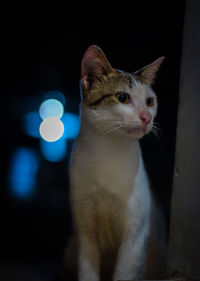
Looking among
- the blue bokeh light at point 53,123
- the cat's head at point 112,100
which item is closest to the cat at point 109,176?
the cat's head at point 112,100

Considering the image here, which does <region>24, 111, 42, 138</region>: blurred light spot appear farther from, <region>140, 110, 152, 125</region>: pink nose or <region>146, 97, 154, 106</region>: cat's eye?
<region>140, 110, 152, 125</region>: pink nose

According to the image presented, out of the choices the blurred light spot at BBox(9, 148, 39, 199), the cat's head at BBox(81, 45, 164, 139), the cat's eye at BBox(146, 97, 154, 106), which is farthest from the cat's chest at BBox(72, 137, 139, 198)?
the blurred light spot at BBox(9, 148, 39, 199)

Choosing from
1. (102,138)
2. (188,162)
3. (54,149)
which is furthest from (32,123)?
(188,162)

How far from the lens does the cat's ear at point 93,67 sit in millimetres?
1624

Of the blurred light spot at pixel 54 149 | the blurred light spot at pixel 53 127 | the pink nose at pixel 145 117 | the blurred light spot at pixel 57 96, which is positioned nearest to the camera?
the pink nose at pixel 145 117

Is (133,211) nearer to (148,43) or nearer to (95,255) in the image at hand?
(95,255)

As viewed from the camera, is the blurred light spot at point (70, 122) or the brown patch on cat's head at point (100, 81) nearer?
the brown patch on cat's head at point (100, 81)

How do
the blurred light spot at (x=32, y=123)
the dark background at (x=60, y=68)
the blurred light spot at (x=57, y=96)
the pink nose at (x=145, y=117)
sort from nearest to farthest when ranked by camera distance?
the pink nose at (x=145, y=117) → the dark background at (x=60, y=68) → the blurred light spot at (x=57, y=96) → the blurred light spot at (x=32, y=123)

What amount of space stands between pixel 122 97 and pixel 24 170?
5.61 feet

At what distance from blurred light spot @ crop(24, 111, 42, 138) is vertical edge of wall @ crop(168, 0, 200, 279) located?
132 cm

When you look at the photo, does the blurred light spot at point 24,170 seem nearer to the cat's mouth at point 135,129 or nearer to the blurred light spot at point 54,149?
the blurred light spot at point 54,149

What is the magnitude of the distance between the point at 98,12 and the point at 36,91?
88 cm

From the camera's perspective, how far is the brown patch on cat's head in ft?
5.46

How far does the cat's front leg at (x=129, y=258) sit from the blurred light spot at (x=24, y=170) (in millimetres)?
1283
